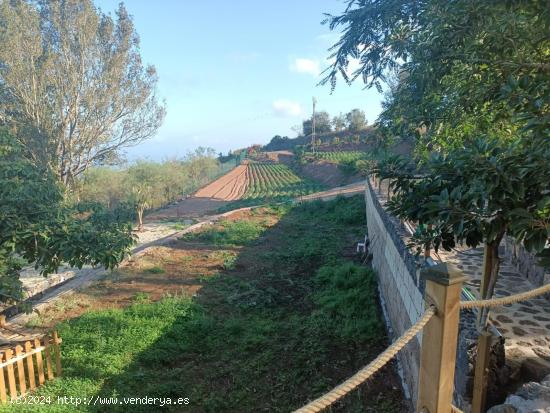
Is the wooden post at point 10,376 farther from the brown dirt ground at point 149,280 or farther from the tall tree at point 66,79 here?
the tall tree at point 66,79

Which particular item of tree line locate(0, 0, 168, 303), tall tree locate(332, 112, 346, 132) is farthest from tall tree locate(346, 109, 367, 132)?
tree line locate(0, 0, 168, 303)

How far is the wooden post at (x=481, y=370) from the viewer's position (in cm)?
350

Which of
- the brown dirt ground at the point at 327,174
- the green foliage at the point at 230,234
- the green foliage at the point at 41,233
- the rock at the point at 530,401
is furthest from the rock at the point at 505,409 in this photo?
the brown dirt ground at the point at 327,174

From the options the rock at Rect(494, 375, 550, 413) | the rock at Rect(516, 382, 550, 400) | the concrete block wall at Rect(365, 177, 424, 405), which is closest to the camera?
the rock at Rect(494, 375, 550, 413)

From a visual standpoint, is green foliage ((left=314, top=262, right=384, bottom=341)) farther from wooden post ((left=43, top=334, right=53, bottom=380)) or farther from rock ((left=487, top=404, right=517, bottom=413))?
wooden post ((left=43, top=334, right=53, bottom=380))

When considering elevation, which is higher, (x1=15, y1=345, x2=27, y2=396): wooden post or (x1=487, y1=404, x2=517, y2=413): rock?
(x1=487, y1=404, x2=517, y2=413): rock

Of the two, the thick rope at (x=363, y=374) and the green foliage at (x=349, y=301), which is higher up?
the thick rope at (x=363, y=374)

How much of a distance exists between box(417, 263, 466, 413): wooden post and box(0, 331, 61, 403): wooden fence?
631 centimetres

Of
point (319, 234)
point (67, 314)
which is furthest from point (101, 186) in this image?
point (67, 314)

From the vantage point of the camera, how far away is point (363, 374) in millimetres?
1731

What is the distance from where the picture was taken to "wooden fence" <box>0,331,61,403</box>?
5719mm

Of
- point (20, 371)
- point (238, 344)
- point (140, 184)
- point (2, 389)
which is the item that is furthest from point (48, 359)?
point (140, 184)

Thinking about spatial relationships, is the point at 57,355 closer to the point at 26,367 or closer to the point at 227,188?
the point at 26,367

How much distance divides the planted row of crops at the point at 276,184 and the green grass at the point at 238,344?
77.9ft
